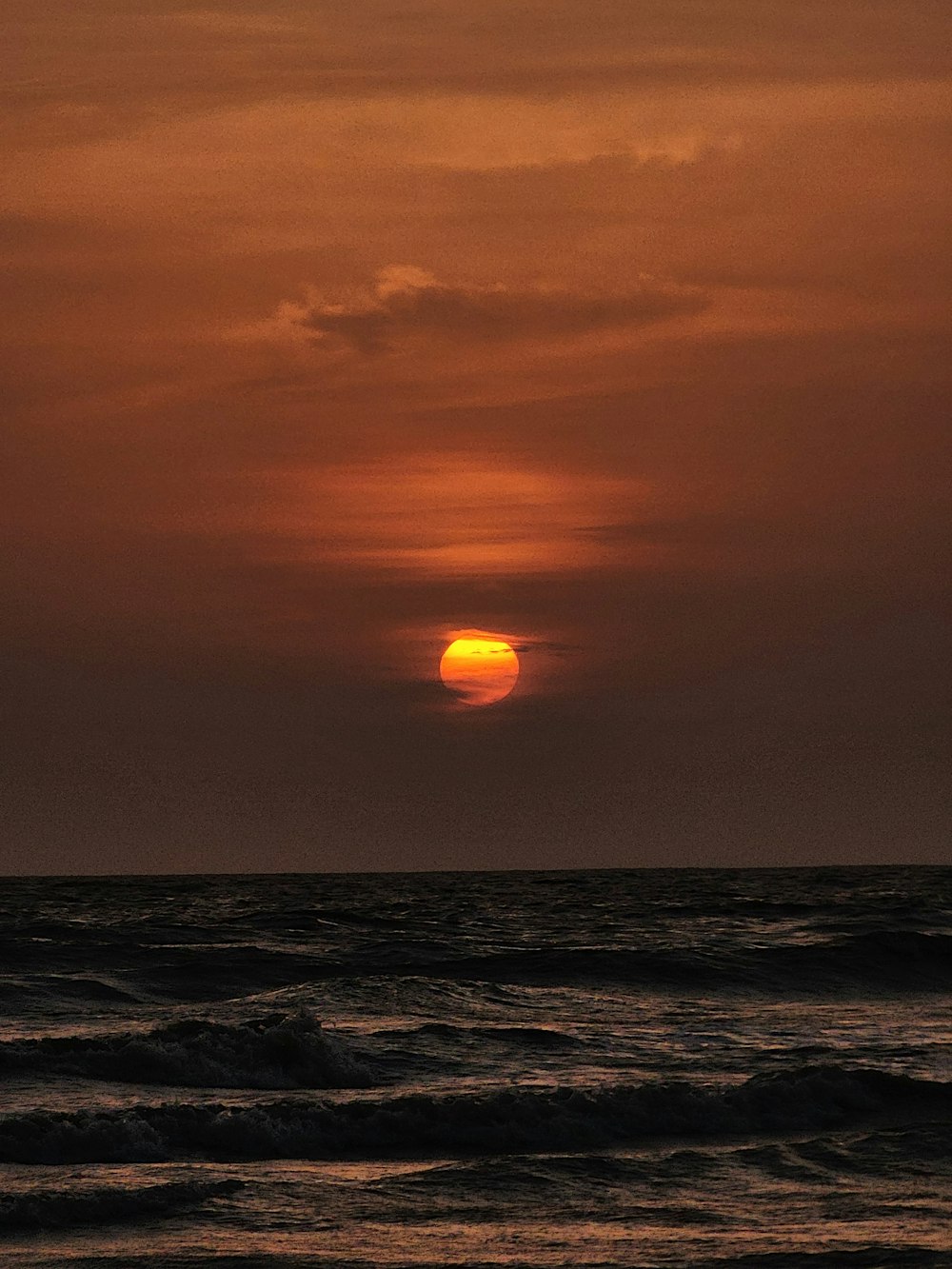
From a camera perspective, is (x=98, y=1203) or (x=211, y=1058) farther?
(x=211, y=1058)

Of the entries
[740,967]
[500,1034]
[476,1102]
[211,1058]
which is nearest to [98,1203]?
[476,1102]

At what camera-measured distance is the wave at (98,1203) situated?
42.5 ft

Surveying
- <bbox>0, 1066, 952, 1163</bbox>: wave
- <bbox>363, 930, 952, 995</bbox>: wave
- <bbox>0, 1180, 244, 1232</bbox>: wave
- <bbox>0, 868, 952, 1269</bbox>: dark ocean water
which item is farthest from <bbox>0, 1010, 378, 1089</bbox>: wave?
<bbox>363, 930, 952, 995</bbox>: wave

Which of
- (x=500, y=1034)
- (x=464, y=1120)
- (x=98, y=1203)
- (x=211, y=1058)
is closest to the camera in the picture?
(x=98, y=1203)

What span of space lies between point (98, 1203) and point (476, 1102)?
205 inches

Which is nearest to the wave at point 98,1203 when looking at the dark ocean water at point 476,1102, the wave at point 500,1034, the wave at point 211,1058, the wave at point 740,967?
the dark ocean water at point 476,1102

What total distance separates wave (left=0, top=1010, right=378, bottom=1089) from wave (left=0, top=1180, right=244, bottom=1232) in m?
5.83

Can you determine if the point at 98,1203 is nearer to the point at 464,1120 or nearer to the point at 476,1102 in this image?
the point at 464,1120

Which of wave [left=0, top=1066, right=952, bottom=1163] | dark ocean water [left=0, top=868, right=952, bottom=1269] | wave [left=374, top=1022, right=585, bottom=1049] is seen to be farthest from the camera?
wave [left=374, top=1022, right=585, bottom=1049]

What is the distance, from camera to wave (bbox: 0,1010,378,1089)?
783 inches

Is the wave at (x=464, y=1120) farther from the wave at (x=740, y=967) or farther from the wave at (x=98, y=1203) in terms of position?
the wave at (x=740, y=967)

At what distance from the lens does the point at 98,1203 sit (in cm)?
1341

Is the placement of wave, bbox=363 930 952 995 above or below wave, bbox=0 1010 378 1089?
above

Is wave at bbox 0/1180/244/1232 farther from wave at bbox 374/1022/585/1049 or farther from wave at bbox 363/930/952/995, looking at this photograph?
wave at bbox 363/930/952/995
